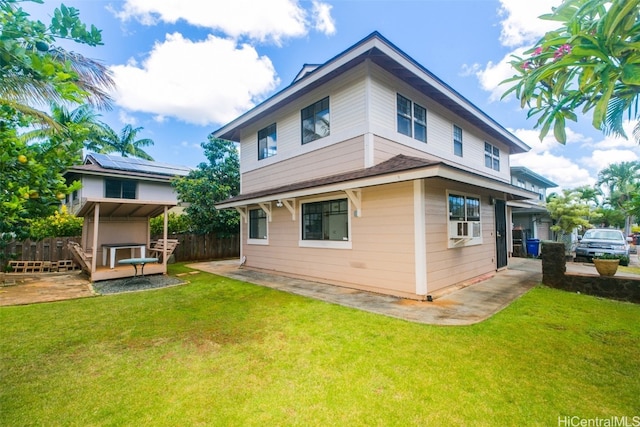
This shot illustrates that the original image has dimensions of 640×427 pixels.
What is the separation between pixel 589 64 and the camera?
1.68m

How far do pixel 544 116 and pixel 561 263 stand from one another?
6025 millimetres

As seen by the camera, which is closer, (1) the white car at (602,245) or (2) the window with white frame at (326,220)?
(2) the window with white frame at (326,220)

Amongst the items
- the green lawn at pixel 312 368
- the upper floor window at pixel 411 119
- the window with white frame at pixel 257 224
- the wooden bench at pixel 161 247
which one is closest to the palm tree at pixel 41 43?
the green lawn at pixel 312 368

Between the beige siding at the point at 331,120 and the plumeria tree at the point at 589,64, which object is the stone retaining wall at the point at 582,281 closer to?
the plumeria tree at the point at 589,64

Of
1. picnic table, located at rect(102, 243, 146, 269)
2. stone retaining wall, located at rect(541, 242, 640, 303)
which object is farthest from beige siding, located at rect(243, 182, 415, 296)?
picnic table, located at rect(102, 243, 146, 269)

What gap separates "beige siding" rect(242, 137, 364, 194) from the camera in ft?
23.2

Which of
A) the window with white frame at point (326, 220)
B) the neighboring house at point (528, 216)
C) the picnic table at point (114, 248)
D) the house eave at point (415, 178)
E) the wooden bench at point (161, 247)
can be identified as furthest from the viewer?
the neighboring house at point (528, 216)

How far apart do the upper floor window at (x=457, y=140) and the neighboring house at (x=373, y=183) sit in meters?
0.04

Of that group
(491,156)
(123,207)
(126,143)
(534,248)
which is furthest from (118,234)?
(126,143)

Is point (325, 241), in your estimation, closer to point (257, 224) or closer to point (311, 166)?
point (311, 166)

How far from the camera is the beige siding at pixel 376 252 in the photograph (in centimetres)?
598

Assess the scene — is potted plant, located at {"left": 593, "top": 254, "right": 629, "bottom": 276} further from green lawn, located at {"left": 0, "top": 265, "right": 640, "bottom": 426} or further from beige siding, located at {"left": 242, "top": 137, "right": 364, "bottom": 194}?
beige siding, located at {"left": 242, "top": 137, "right": 364, "bottom": 194}

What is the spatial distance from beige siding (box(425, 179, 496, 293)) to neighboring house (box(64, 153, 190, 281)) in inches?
233

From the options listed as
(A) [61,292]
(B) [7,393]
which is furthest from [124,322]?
(A) [61,292]
